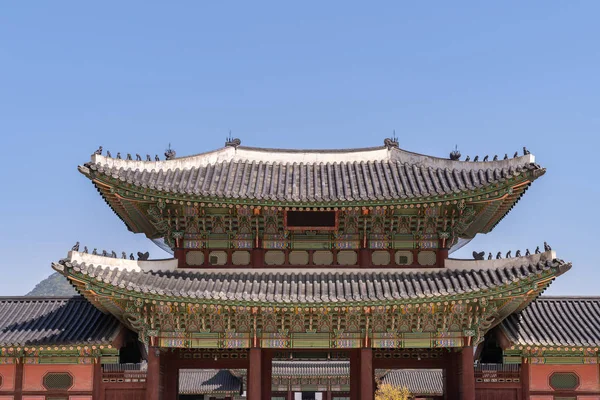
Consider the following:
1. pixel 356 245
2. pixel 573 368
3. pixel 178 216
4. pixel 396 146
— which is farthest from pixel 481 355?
pixel 178 216

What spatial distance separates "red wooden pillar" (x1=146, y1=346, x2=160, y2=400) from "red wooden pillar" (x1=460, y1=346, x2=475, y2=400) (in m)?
9.94

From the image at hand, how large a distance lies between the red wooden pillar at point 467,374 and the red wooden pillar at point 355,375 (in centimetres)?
355

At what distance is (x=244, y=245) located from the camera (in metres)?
25.3

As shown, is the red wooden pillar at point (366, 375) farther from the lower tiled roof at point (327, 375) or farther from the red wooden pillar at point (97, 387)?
the lower tiled roof at point (327, 375)

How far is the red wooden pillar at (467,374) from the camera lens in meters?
23.1

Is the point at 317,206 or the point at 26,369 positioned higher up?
the point at 317,206

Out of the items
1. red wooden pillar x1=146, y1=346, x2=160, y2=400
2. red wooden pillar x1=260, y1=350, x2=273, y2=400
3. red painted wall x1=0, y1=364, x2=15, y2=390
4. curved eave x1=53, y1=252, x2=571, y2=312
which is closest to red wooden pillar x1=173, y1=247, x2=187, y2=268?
curved eave x1=53, y1=252, x2=571, y2=312

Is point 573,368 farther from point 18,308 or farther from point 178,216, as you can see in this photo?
point 18,308

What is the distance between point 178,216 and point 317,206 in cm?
492

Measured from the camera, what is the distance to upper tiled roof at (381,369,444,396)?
48.7 m

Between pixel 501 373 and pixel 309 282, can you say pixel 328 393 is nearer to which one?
pixel 501 373

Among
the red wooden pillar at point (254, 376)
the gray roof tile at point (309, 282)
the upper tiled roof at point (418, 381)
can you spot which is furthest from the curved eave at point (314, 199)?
the upper tiled roof at point (418, 381)

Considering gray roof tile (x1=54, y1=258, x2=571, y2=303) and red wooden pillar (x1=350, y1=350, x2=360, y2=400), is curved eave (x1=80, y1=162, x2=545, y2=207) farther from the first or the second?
red wooden pillar (x1=350, y1=350, x2=360, y2=400)

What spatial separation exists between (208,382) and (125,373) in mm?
30001
